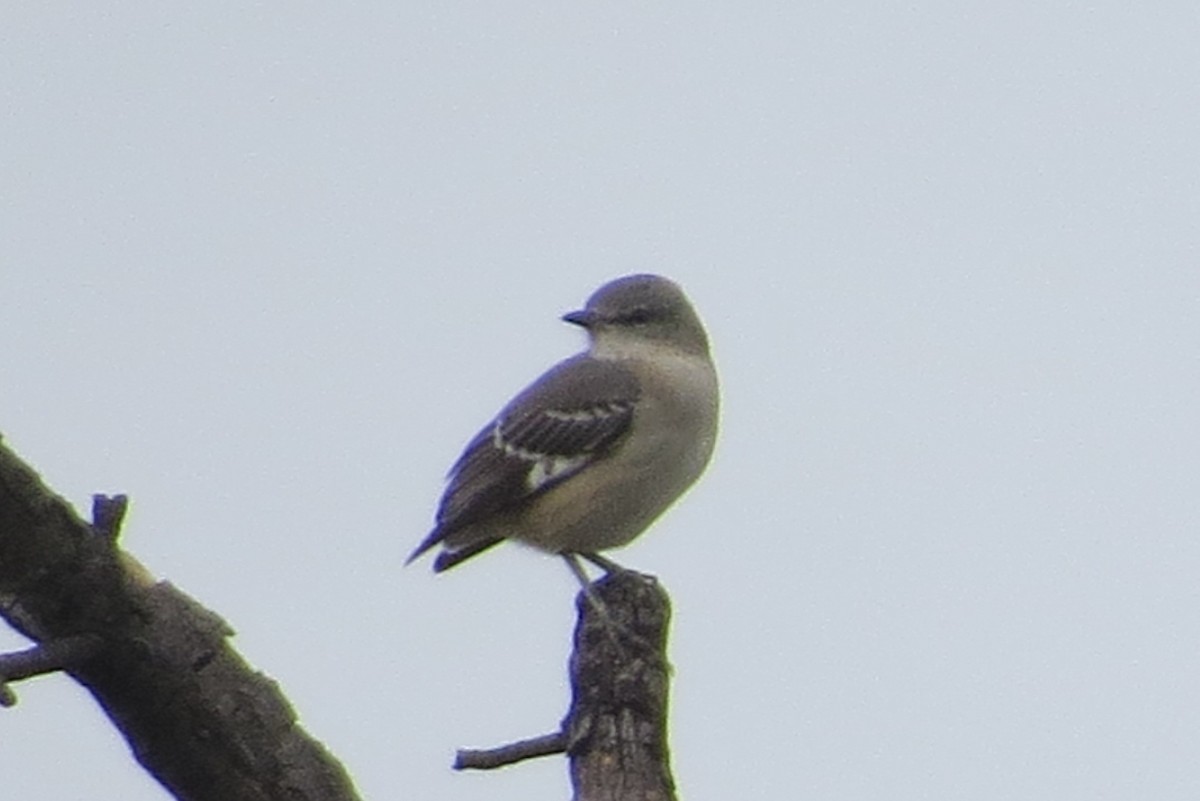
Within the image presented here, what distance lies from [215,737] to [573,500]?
3.96m

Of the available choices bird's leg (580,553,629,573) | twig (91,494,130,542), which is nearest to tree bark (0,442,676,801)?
twig (91,494,130,542)

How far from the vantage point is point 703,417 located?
354 inches

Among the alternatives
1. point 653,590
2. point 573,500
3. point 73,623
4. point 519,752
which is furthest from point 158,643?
point 573,500

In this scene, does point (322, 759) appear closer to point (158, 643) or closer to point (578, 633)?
point (158, 643)

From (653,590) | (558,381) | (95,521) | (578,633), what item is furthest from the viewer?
(558,381)

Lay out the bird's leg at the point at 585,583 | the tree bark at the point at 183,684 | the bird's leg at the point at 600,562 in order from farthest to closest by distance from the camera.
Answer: the bird's leg at the point at 600,562 → the bird's leg at the point at 585,583 → the tree bark at the point at 183,684

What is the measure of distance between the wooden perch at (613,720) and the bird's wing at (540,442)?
323cm

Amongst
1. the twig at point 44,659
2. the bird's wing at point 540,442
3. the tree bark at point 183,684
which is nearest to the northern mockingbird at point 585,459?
the bird's wing at point 540,442

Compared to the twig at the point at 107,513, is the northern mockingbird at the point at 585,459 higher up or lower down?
higher up

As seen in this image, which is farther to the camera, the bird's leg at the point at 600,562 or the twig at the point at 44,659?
the bird's leg at the point at 600,562

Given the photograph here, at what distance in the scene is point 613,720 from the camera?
5164mm

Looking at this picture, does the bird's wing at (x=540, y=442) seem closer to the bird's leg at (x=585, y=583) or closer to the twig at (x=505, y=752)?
the bird's leg at (x=585, y=583)

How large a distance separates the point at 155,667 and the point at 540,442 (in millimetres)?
4538

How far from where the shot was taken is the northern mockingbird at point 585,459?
8703 millimetres
